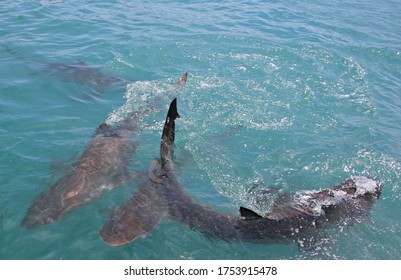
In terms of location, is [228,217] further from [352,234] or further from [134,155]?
[134,155]

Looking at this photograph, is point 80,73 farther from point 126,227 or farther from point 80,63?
point 126,227

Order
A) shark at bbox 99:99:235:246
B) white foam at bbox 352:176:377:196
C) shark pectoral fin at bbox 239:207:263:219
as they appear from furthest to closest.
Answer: white foam at bbox 352:176:377:196
shark at bbox 99:99:235:246
shark pectoral fin at bbox 239:207:263:219

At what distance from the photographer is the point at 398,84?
44.3 feet

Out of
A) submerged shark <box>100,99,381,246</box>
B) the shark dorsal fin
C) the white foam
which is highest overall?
the shark dorsal fin

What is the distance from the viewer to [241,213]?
6.59 m

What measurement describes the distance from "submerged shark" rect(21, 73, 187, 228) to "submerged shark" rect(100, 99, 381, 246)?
77 centimetres

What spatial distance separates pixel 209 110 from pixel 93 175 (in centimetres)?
417

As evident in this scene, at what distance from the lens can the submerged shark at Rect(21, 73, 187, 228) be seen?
23.4ft

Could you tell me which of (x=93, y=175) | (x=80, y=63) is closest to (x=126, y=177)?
(x=93, y=175)

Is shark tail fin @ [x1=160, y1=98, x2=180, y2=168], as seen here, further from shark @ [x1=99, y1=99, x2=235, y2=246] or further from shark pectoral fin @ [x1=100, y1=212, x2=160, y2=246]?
shark pectoral fin @ [x1=100, y1=212, x2=160, y2=246]

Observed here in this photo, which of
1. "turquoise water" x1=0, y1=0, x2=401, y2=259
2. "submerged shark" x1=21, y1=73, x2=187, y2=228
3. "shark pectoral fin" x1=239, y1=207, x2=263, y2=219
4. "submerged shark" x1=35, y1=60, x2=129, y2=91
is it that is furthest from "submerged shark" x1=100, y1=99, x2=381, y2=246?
"submerged shark" x1=35, y1=60, x2=129, y2=91

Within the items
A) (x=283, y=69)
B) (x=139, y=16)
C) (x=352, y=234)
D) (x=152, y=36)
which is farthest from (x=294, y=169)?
(x=139, y=16)

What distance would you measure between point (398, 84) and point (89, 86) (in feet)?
35.5

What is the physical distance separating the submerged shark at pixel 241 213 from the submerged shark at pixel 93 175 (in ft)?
2.54
